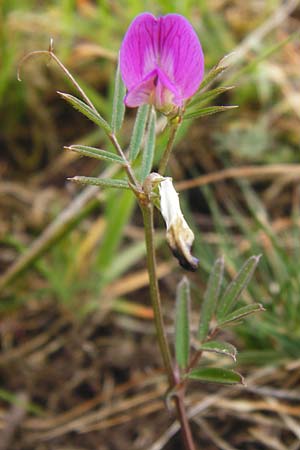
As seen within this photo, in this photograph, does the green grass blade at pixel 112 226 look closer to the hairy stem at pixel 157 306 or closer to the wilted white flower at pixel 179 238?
the hairy stem at pixel 157 306

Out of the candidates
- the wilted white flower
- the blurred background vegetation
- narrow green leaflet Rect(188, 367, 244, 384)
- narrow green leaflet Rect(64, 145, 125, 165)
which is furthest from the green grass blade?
the wilted white flower

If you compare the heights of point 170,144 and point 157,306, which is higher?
point 170,144

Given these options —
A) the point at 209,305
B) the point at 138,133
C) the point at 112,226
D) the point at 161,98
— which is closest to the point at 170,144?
the point at 161,98

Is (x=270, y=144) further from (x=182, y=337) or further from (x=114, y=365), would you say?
(x=182, y=337)

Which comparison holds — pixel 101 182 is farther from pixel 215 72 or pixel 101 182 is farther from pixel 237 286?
pixel 237 286

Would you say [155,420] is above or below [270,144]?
below

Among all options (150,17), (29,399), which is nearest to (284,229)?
(29,399)

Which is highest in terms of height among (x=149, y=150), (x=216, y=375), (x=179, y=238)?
(x=149, y=150)
